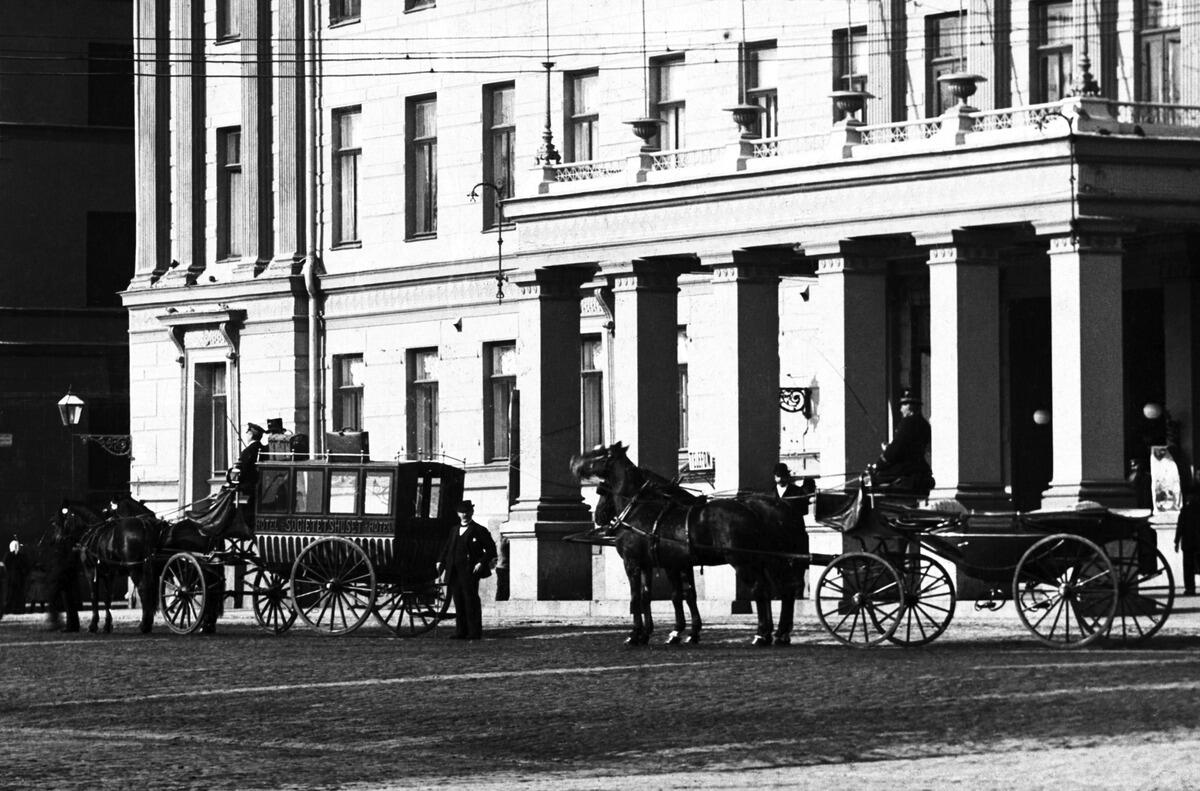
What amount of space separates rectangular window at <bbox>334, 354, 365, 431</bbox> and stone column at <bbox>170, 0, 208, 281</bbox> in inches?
164

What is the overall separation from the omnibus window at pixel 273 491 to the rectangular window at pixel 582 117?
39.1 ft

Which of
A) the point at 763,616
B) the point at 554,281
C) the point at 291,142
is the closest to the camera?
the point at 763,616

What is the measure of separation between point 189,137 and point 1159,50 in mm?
21533

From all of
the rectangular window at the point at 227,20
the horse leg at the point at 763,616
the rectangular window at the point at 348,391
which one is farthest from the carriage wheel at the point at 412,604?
the rectangular window at the point at 227,20

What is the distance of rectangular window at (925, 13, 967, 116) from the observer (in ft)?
126

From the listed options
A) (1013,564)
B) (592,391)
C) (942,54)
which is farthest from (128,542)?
(1013,564)

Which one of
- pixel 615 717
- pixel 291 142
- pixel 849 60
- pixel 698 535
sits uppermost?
pixel 291 142

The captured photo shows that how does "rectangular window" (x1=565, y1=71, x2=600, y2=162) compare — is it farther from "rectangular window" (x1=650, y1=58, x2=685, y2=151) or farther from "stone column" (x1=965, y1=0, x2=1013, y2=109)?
"stone column" (x1=965, y1=0, x2=1013, y2=109)

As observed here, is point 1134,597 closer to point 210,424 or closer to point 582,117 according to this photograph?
point 582,117

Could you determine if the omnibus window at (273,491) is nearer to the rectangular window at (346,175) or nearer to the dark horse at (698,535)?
the dark horse at (698,535)

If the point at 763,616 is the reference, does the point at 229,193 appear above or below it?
above

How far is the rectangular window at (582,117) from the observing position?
44.1 m

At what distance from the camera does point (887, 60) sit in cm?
3919

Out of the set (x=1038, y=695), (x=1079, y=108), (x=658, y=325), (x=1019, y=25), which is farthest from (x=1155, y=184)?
(x=1038, y=695)
